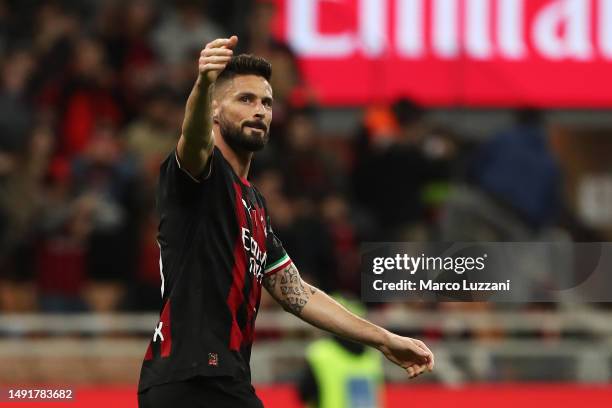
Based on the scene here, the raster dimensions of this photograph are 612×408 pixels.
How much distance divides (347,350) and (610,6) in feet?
18.7

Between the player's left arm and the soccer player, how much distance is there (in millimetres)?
14

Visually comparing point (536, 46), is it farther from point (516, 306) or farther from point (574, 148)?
point (516, 306)

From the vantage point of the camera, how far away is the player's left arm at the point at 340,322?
5770mm

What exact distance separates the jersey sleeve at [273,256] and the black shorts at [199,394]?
0.61 meters

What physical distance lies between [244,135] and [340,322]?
858 millimetres

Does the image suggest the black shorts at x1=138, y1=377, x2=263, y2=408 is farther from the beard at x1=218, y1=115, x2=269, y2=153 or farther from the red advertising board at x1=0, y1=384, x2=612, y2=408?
the red advertising board at x1=0, y1=384, x2=612, y2=408

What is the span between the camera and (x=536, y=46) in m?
13.9

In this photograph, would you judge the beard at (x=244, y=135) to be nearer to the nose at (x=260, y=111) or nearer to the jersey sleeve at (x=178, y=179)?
the nose at (x=260, y=111)

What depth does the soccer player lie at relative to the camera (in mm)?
5387

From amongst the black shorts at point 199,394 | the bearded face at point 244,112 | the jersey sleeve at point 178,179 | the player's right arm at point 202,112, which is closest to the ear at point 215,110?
the bearded face at point 244,112

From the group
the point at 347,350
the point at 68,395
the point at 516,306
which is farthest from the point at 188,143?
the point at 516,306

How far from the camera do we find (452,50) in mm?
13672

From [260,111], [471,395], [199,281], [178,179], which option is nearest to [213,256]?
[199,281]

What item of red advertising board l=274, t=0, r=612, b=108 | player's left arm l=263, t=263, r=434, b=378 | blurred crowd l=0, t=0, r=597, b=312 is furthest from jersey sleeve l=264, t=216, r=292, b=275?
red advertising board l=274, t=0, r=612, b=108
